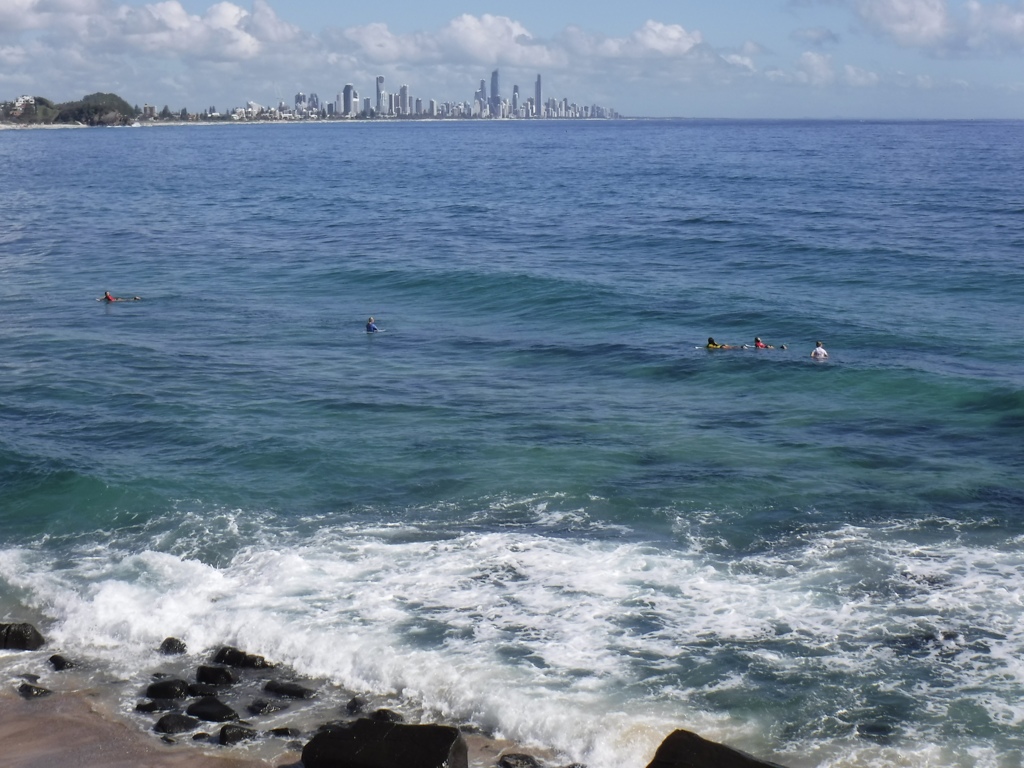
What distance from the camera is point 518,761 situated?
53.2 feet

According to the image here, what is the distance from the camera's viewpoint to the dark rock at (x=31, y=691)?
18125 mm

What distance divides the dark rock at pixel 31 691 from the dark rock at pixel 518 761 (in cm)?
794

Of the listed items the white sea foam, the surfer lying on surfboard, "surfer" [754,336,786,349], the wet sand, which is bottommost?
the wet sand

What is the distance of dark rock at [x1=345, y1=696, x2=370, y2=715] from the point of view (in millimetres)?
17766

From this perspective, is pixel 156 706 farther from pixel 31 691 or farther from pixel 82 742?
pixel 31 691

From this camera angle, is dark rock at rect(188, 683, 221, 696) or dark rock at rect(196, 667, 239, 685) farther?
dark rock at rect(196, 667, 239, 685)

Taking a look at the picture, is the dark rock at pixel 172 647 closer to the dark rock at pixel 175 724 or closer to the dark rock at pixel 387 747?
the dark rock at pixel 175 724

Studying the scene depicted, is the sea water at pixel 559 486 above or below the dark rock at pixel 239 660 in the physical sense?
above

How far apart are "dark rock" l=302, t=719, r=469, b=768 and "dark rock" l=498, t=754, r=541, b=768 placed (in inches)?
29.7

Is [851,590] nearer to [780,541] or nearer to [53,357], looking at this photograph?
[780,541]

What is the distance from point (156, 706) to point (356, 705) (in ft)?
10.7

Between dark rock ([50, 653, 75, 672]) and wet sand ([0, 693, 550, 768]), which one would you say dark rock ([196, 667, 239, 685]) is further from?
dark rock ([50, 653, 75, 672])

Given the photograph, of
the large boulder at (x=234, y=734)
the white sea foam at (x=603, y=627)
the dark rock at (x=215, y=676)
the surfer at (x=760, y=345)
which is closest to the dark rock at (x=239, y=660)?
the white sea foam at (x=603, y=627)

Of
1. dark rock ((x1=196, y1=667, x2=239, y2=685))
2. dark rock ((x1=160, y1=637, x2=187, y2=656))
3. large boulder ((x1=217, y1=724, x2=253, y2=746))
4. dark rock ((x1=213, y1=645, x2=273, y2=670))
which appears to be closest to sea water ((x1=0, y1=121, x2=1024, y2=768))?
dark rock ((x1=160, y1=637, x2=187, y2=656))
